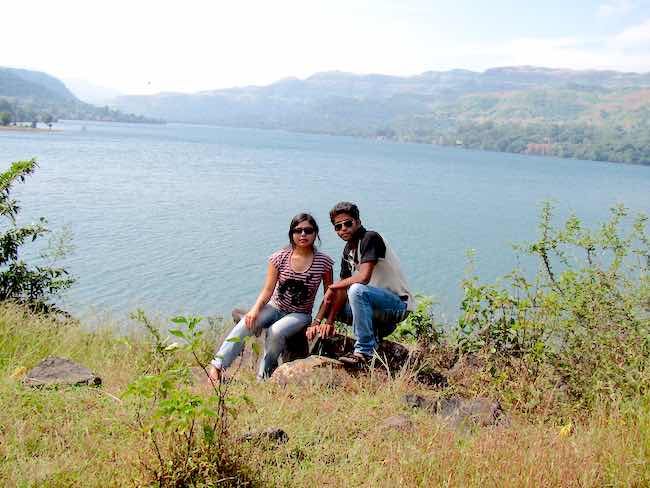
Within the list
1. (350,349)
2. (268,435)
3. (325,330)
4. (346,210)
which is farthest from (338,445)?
(346,210)

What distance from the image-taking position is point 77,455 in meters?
3.30

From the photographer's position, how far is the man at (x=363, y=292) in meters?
5.40

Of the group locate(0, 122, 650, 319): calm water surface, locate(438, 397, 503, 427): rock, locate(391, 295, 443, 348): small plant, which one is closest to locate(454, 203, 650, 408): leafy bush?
locate(391, 295, 443, 348): small plant

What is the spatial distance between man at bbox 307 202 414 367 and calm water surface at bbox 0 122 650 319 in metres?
4.12

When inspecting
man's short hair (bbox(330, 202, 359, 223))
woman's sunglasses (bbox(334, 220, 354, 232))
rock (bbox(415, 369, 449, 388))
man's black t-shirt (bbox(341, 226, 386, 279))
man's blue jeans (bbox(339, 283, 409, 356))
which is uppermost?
man's short hair (bbox(330, 202, 359, 223))

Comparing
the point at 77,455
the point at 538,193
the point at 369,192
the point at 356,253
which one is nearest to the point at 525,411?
the point at 356,253

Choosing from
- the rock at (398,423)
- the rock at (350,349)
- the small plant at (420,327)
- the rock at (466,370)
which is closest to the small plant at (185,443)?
the rock at (398,423)

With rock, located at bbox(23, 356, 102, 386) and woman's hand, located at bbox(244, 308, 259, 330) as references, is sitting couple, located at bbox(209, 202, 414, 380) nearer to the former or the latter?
woman's hand, located at bbox(244, 308, 259, 330)

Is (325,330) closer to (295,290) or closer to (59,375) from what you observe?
(295,290)

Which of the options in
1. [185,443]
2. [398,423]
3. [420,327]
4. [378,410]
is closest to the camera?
[185,443]

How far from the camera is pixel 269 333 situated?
18.3ft

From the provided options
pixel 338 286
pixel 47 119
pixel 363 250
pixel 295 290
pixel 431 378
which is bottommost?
pixel 431 378

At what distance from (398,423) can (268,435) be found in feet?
2.93

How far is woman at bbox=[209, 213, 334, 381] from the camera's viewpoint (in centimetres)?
558
